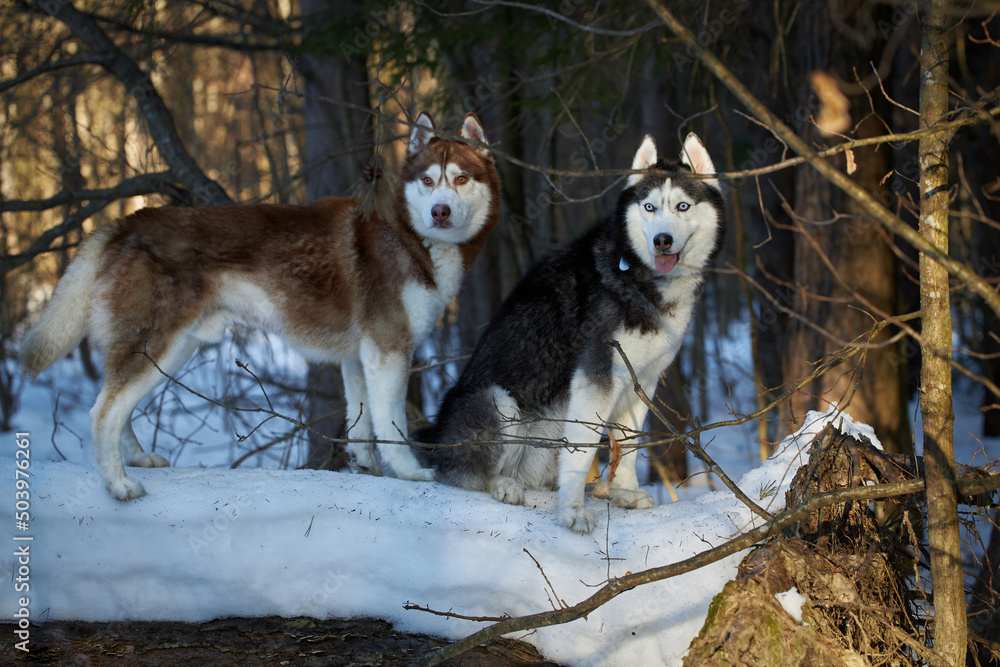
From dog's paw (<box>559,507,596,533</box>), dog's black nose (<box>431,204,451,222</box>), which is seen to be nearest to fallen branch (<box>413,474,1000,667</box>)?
dog's paw (<box>559,507,596,533</box>)

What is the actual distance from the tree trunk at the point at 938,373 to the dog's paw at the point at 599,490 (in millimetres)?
1565

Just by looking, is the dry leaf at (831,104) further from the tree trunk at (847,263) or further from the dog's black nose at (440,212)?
the dog's black nose at (440,212)

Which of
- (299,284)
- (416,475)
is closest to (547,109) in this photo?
(299,284)

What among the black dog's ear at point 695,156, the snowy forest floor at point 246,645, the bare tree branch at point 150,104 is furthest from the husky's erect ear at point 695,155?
the bare tree branch at point 150,104

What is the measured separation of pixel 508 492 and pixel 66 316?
2444mm

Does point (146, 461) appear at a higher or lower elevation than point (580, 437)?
lower

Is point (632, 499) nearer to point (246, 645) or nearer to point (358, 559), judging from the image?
point (358, 559)

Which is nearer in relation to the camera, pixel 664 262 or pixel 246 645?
pixel 246 645

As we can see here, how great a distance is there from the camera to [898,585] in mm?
3053

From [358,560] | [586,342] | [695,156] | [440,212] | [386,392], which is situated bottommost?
[358,560]

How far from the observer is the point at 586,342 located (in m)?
3.82

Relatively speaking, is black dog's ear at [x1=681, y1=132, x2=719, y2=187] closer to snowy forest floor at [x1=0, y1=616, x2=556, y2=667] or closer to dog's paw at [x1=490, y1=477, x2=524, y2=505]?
dog's paw at [x1=490, y1=477, x2=524, y2=505]

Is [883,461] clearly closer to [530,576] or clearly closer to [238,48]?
[530,576]

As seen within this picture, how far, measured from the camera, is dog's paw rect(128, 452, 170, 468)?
4074 mm
